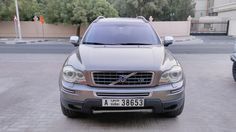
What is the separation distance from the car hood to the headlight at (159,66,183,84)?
157 millimetres

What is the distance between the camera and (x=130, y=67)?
4105mm

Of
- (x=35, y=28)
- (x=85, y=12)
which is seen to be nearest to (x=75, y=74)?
(x=85, y=12)

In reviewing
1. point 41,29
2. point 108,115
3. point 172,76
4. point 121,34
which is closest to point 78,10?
point 41,29

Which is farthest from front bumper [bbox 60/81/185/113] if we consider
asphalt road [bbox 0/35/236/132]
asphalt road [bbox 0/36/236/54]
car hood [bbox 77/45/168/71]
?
asphalt road [bbox 0/36/236/54]

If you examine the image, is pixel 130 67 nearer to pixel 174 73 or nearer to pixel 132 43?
pixel 174 73

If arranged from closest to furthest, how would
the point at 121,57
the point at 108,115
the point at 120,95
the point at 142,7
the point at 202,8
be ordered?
the point at 120,95 < the point at 121,57 < the point at 108,115 < the point at 142,7 < the point at 202,8

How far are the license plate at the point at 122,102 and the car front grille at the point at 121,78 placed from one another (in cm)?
23

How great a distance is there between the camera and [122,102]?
160 inches

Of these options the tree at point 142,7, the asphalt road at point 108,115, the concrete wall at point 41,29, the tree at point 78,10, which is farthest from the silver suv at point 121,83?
the tree at point 142,7

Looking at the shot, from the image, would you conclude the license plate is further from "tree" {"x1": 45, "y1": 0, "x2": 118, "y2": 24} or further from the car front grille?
"tree" {"x1": 45, "y1": 0, "x2": 118, "y2": 24}

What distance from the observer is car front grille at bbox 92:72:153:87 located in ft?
13.4

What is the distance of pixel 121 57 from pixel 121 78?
422 mm

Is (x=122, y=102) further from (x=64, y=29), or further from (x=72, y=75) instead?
(x=64, y=29)

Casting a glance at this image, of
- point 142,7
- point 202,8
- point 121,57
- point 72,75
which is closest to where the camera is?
point 72,75
